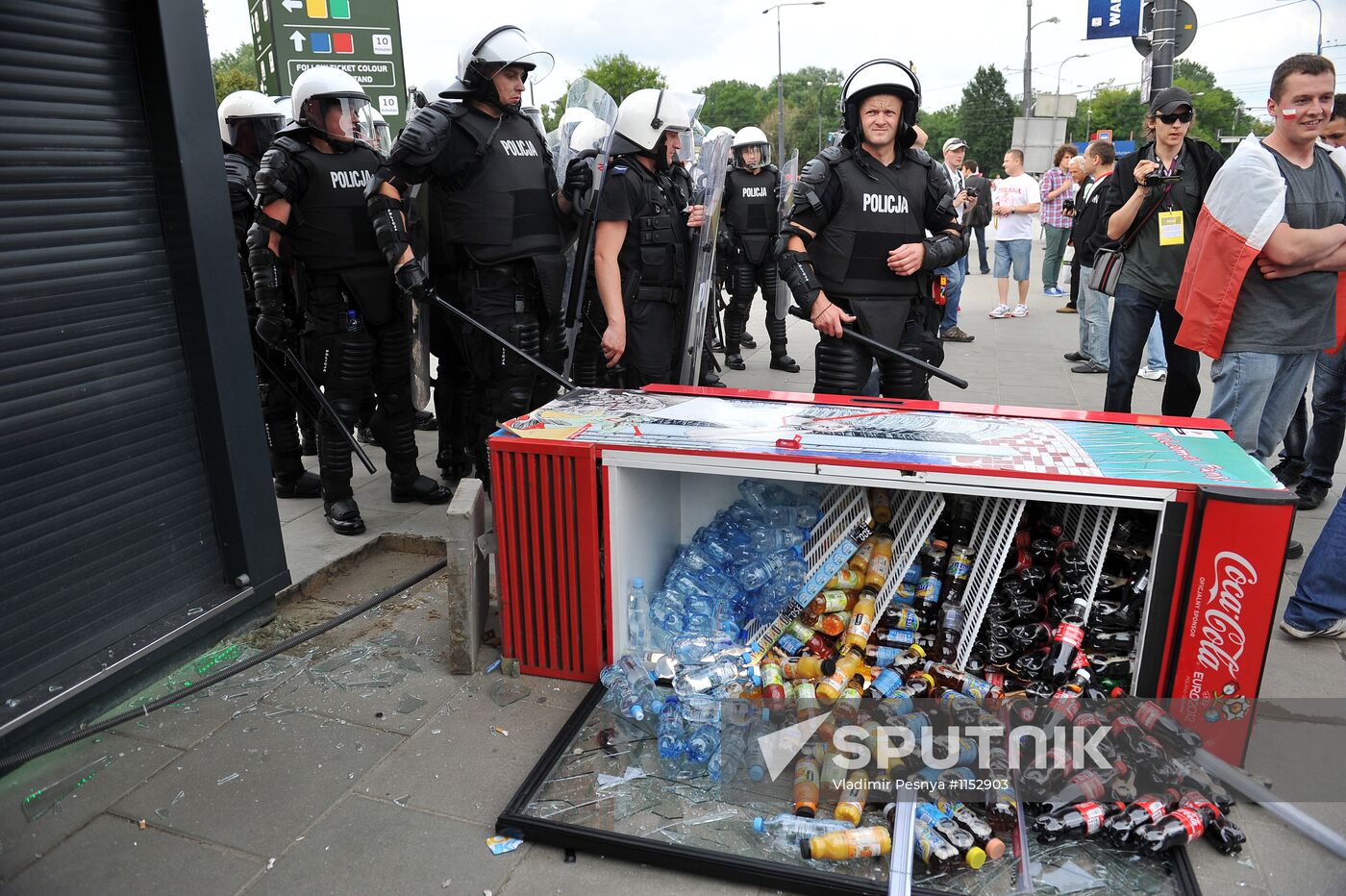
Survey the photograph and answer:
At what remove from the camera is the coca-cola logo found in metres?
2.37

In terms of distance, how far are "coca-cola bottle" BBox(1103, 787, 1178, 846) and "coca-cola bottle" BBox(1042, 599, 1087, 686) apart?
399 millimetres

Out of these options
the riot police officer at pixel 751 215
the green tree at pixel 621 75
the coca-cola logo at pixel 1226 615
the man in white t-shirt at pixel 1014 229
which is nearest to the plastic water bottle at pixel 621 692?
the coca-cola logo at pixel 1226 615

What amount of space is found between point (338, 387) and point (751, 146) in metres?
4.68

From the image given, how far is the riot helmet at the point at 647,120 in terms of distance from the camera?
168 inches

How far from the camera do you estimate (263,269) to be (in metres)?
4.25

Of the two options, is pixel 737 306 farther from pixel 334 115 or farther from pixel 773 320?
pixel 334 115

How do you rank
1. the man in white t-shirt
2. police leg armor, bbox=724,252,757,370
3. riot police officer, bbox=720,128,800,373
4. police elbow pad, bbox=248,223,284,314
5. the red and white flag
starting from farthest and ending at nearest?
the man in white t-shirt, police leg armor, bbox=724,252,757,370, riot police officer, bbox=720,128,800,373, police elbow pad, bbox=248,223,284,314, the red and white flag

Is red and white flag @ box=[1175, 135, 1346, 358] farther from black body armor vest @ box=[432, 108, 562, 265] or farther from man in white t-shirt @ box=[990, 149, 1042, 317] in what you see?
man in white t-shirt @ box=[990, 149, 1042, 317]

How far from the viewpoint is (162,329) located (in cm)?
300

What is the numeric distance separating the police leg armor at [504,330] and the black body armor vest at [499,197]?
95 mm

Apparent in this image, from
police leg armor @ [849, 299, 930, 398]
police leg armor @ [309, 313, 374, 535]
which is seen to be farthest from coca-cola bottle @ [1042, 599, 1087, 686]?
police leg armor @ [309, 313, 374, 535]

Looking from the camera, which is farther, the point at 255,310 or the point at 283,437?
the point at 255,310

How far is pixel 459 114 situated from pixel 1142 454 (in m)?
3.13

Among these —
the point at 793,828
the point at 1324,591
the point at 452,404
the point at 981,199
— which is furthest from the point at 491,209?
the point at 981,199
